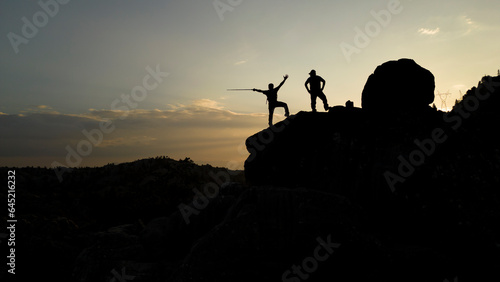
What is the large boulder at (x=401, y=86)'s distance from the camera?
1377cm

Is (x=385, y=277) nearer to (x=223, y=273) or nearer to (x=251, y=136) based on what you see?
(x=223, y=273)

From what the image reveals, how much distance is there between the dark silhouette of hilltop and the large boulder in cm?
5

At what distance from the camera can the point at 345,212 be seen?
7520 mm

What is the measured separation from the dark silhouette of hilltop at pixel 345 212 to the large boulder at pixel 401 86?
49mm

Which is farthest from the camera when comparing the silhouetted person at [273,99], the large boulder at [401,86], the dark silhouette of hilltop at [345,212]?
the silhouetted person at [273,99]

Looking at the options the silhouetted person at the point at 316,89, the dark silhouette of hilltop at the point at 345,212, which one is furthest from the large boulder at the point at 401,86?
the silhouetted person at the point at 316,89

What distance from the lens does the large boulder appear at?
13.8m

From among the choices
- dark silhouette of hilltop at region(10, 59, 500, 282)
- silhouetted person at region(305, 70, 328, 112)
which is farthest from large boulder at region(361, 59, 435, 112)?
silhouetted person at region(305, 70, 328, 112)

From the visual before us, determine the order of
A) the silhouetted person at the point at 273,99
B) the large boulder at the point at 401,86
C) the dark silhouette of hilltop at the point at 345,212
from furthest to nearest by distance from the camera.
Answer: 1. the silhouetted person at the point at 273,99
2. the large boulder at the point at 401,86
3. the dark silhouette of hilltop at the point at 345,212

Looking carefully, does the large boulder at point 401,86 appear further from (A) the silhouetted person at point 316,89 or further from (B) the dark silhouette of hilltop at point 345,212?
(A) the silhouetted person at point 316,89

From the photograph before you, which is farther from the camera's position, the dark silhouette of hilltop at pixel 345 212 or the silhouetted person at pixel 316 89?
the silhouetted person at pixel 316 89

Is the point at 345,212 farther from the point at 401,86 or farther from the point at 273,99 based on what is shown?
the point at 273,99

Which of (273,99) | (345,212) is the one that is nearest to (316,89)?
(273,99)

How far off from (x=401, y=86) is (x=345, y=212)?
28.3 feet
